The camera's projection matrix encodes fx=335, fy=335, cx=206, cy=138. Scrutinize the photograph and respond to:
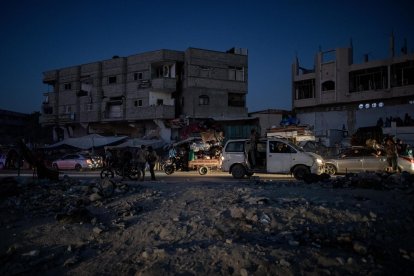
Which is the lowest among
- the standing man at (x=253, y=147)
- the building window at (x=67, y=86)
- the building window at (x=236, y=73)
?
the standing man at (x=253, y=147)

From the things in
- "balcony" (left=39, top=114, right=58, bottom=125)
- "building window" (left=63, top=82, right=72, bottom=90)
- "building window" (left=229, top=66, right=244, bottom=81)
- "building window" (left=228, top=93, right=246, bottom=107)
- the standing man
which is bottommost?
the standing man

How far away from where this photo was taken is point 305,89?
132 ft

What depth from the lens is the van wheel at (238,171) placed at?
14819 millimetres

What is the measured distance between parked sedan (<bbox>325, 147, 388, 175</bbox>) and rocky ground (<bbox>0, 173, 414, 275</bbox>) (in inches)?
330

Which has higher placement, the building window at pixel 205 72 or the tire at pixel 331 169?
the building window at pixel 205 72

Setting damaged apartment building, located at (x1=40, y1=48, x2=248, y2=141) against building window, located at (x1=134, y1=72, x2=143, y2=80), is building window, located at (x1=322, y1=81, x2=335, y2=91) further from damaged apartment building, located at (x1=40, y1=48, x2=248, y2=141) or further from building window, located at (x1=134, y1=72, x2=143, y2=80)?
building window, located at (x1=134, y1=72, x2=143, y2=80)

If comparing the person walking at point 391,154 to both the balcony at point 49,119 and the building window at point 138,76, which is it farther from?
the balcony at point 49,119

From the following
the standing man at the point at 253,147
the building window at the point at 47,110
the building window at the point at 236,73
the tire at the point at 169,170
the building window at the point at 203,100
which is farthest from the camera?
the building window at the point at 47,110

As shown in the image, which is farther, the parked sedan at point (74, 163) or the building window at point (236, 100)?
the building window at point (236, 100)

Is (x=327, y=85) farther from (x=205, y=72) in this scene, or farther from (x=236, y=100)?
(x=205, y=72)

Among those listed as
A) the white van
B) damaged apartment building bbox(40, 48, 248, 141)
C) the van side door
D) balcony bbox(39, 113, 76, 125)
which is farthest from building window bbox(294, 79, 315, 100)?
balcony bbox(39, 113, 76, 125)

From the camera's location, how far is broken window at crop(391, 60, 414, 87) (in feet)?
106

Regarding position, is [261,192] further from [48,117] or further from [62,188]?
[48,117]

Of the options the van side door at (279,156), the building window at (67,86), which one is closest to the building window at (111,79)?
the building window at (67,86)
